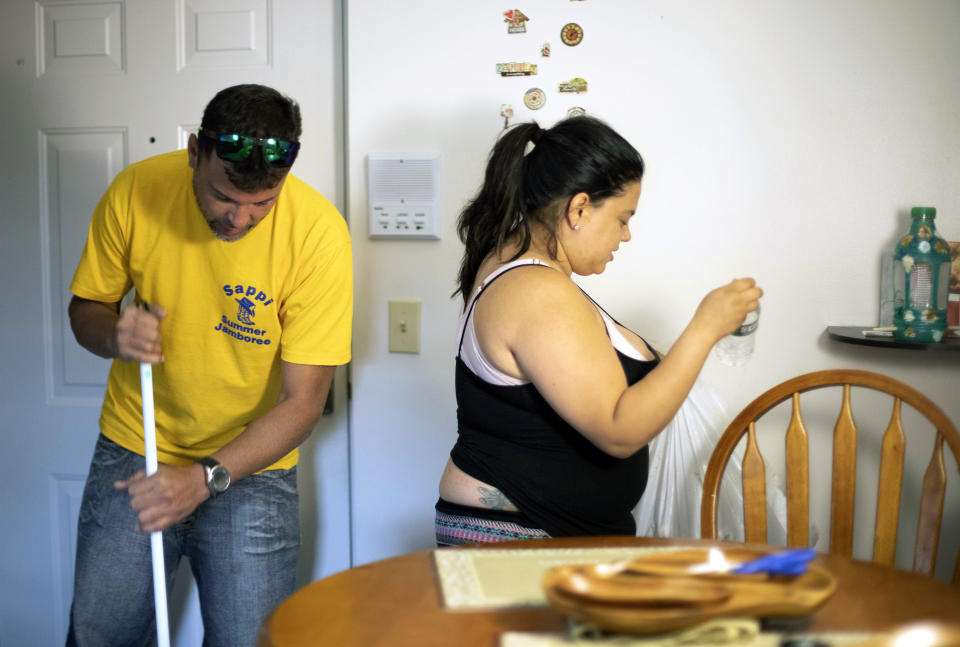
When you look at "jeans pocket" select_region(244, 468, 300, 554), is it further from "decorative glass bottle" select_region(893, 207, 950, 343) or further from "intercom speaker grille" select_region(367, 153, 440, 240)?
"decorative glass bottle" select_region(893, 207, 950, 343)

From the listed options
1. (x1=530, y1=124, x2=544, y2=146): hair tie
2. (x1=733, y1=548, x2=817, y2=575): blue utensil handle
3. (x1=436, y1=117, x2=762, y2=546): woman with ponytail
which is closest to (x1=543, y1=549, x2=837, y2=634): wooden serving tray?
(x1=733, y1=548, x2=817, y2=575): blue utensil handle

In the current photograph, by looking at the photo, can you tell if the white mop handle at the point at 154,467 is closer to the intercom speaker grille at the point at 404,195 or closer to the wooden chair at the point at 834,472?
the intercom speaker grille at the point at 404,195

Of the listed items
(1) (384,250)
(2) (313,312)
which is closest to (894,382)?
(2) (313,312)

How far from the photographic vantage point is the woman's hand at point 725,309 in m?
1.26

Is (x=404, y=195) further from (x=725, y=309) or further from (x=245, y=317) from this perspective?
(x=725, y=309)

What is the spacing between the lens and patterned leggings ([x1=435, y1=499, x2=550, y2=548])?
4.34 feet

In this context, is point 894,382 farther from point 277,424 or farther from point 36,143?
point 36,143

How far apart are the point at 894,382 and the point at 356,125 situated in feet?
4.31

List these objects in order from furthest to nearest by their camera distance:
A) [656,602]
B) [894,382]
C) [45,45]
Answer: [45,45], [894,382], [656,602]

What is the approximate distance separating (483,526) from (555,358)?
0.31 m

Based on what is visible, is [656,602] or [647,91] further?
[647,91]

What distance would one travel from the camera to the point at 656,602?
815 millimetres

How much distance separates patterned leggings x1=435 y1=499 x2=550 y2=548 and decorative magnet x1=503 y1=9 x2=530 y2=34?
114cm

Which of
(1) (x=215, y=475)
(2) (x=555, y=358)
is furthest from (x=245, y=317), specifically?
(2) (x=555, y=358)
